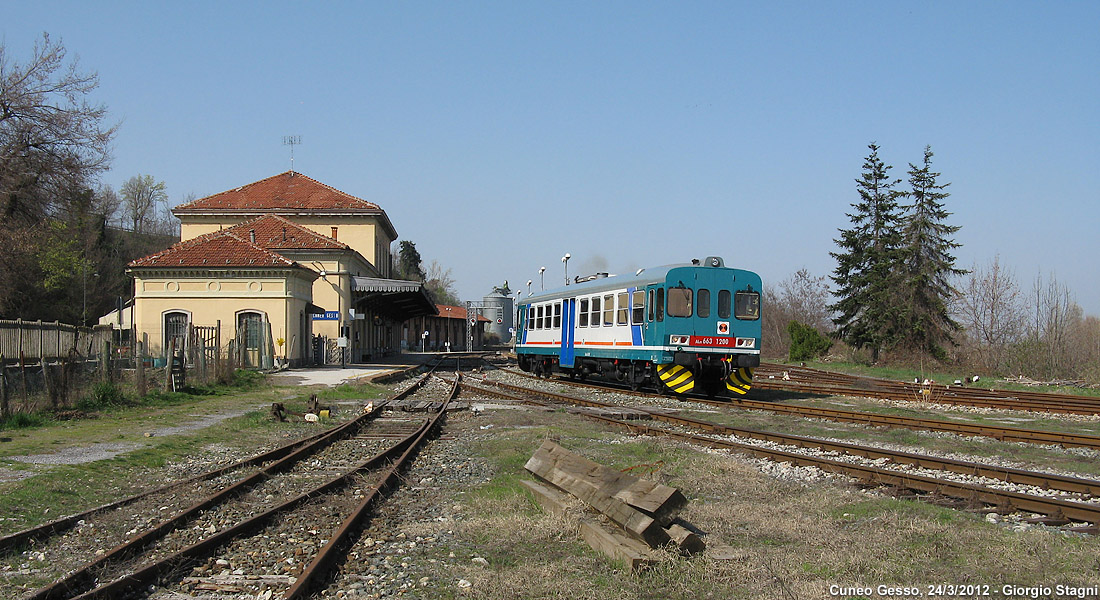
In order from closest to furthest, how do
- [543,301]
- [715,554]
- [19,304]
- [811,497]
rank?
[715,554] → [811,497] → [543,301] → [19,304]

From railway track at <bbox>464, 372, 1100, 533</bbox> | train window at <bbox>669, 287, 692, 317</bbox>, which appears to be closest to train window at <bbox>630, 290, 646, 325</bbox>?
train window at <bbox>669, 287, 692, 317</bbox>

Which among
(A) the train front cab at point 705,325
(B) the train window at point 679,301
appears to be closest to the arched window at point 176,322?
(A) the train front cab at point 705,325

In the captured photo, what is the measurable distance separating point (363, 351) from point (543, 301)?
18.5 m

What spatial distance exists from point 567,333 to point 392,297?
2011cm

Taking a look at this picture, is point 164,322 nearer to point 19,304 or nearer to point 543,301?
point 543,301

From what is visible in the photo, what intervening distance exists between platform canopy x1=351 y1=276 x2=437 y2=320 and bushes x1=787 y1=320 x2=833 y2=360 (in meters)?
17.6

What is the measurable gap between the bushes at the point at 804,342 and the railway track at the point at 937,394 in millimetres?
11015

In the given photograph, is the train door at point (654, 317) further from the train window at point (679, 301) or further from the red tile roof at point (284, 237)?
the red tile roof at point (284, 237)

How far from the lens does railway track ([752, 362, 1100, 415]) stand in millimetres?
17219

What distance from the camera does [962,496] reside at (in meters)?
7.53

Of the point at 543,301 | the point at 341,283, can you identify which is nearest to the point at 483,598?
the point at 543,301

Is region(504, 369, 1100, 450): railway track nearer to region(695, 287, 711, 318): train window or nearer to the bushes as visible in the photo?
region(695, 287, 711, 318): train window

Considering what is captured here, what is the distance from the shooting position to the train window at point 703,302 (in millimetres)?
18750

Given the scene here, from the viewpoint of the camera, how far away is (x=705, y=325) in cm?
1873
